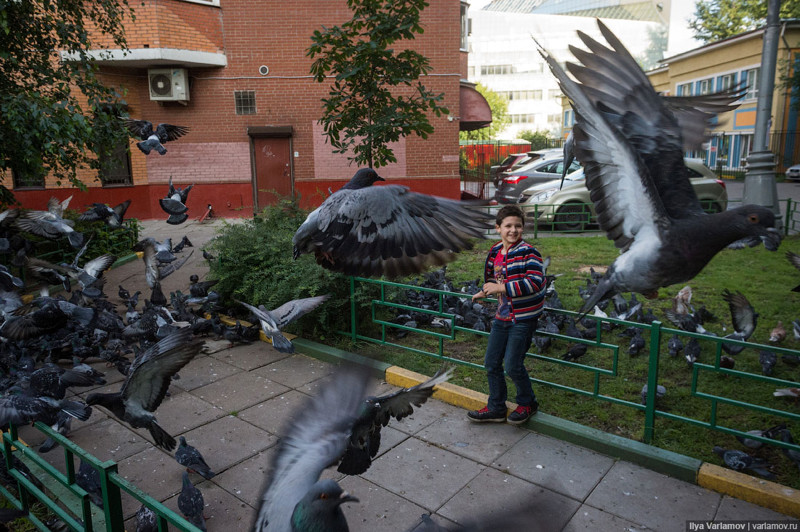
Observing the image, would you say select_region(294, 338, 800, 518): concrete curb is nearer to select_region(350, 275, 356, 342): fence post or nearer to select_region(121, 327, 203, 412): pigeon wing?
select_region(121, 327, 203, 412): pigeon wing

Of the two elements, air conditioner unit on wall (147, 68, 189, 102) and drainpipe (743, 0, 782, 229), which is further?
air conditioner unit on wall (147, 68, 189, 102)

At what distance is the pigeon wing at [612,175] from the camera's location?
2541mm

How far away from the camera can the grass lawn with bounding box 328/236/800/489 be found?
Result: 4.35 m

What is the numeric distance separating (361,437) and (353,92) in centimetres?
442

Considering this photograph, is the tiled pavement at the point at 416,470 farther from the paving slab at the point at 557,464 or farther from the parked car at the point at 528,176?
the parked car at the point at 528,176

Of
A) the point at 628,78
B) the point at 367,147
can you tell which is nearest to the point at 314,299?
the point at 367,147

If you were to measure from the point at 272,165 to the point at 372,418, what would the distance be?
14698mm

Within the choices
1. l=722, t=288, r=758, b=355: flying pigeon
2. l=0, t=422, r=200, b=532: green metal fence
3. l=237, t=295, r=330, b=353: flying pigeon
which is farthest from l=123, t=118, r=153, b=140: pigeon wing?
l=722, t=288, r=758, b=355: flying pigeon

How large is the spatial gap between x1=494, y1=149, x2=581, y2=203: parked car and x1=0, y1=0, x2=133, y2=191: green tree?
850cm

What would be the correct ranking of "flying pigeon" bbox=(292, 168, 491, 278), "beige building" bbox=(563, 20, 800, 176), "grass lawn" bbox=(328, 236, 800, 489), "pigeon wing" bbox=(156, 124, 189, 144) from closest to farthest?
"flying pigeon" bbox=(292, 168, 491, 278), "grass lawn" bbox=(328, 236, 800, 489), "pigeon wing" bbox=(156, 124, 189, 144), "beige building" bbox=(563, 20, 800, 176)

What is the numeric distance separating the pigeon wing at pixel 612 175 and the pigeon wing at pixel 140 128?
685 centimetres

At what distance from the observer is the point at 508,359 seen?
4348 mm

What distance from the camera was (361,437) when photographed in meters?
2.92

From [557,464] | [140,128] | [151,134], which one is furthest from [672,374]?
[140,128]
